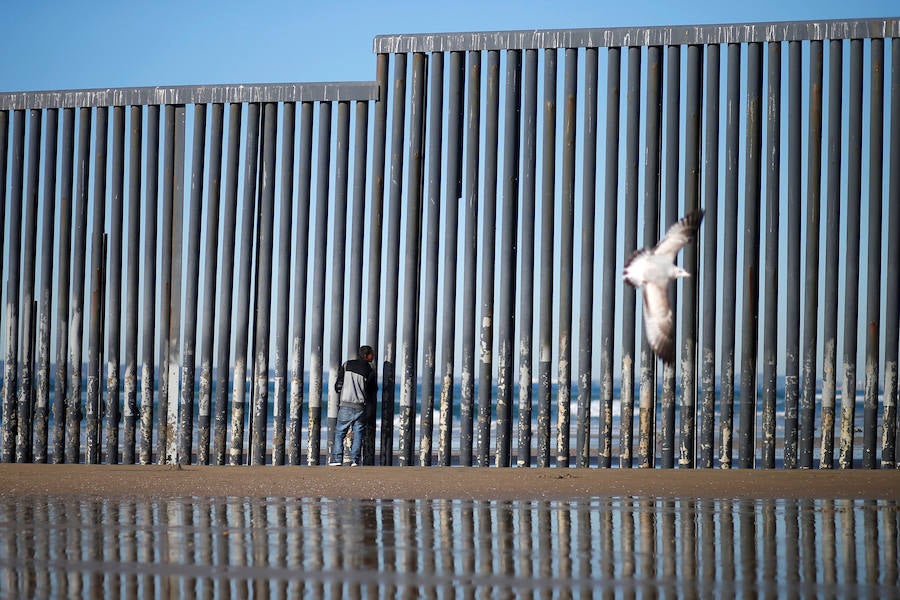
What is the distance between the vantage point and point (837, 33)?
37.7 ft

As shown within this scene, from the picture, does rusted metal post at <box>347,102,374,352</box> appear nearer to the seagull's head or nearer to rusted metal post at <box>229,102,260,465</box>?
rusted metal post at <box>229,102,260,465</box>

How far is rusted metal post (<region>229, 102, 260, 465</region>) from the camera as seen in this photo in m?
12.2

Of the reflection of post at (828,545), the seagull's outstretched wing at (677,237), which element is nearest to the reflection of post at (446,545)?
the reflection of post at (828,545)

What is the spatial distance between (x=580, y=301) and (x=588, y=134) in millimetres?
1606

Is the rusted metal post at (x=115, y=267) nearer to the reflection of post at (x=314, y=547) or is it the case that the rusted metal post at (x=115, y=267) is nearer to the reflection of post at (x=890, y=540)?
the reflection of post at (x=314, y=547)

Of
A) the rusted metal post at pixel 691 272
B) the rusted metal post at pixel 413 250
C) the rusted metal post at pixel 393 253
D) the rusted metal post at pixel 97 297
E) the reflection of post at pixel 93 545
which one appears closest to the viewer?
the reflection of post at pixel 93 545

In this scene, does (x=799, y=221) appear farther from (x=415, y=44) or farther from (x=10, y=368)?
(x=10, y=368)

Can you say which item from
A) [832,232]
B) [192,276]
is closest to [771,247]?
[832,232]

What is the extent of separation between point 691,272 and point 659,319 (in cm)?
228

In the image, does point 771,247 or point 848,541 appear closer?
point 848,541

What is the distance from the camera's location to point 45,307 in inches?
503

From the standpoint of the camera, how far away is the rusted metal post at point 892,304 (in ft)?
36.9

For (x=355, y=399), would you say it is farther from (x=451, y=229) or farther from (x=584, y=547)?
(x=584, y=547)

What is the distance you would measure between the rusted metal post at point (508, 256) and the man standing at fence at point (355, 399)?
4.13 ft
